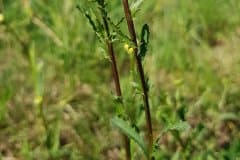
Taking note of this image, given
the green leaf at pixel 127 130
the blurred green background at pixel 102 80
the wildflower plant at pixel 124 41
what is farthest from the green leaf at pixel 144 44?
the blurred green background at pixel 102 80

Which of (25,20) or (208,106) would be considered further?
(25,20)

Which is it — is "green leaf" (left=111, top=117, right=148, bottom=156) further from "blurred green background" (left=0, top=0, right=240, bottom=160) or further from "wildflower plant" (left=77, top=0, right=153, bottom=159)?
"blurred green background" (left=0, top=0, right=240, bottom=160)

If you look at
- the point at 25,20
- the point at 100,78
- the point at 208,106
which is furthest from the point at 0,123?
the point at 208,106

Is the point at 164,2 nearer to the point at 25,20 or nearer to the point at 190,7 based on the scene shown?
the point at 190,7

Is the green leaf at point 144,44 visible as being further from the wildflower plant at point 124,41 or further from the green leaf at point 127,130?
the green leaf at point 127,130

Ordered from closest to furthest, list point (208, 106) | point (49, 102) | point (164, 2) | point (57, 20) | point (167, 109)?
point (167, 109)
point (208, 106)
point (49, 102)
point (57, 20)
point (164, 2)

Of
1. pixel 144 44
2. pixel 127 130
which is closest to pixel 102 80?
pixel 127 130

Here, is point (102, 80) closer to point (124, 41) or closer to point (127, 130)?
point (127, 130)

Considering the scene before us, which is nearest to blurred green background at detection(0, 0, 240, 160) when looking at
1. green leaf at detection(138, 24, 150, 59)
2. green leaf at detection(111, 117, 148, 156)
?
green leaf at detection(111, 117, 148, 156)
